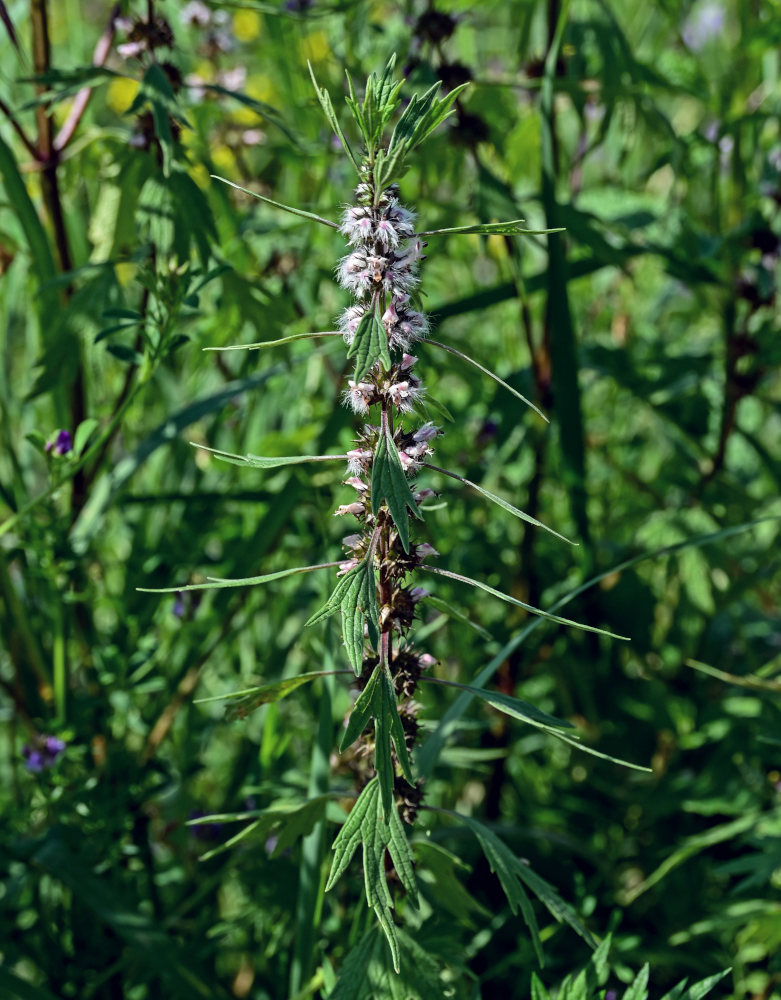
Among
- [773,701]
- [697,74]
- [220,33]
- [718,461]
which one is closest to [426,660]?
[773,701]

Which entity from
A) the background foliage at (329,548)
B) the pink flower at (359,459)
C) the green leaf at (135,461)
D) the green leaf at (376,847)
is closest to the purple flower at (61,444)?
the background foliage at (329,548)

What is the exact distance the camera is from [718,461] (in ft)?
6.47

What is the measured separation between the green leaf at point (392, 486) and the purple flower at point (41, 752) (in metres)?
0.92

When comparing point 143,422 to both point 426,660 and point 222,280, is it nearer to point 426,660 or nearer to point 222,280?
point 222,280

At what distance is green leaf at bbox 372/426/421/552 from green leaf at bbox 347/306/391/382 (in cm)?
8

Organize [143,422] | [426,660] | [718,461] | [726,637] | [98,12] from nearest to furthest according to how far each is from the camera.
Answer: [426,660]
[718,461]
[726,637]
[143,422]
[98,12]

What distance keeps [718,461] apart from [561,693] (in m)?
0.54

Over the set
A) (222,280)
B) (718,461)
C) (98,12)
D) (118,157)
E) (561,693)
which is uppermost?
(98,12)

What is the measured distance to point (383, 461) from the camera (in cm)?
86

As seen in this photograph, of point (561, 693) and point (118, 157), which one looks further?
point (561, 693)

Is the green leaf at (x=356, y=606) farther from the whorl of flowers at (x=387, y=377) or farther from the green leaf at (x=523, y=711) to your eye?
the green leaf at (x=523, y=711)

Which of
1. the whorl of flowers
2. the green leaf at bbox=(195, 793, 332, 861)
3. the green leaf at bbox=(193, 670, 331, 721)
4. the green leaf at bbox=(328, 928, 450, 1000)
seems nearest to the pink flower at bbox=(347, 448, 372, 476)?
the whorl of flowers

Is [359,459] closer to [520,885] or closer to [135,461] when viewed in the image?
[520,885]

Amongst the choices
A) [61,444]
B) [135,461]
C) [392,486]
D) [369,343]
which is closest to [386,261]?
[369,343]
